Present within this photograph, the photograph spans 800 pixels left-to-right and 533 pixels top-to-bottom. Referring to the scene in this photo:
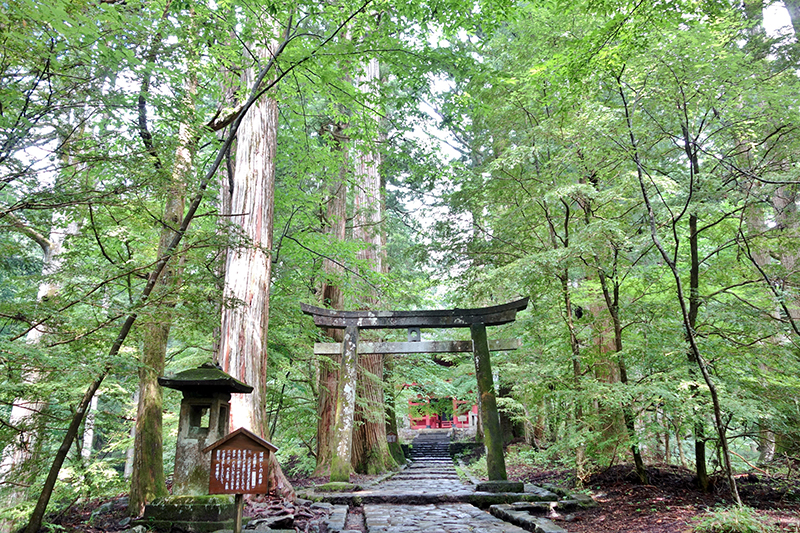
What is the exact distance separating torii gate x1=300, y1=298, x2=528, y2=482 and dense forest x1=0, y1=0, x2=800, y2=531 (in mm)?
520

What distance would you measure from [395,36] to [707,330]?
219 inches

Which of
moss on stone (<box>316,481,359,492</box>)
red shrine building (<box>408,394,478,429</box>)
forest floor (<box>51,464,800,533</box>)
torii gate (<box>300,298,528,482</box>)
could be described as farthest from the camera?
red shrine building (<box>408,394,478,429</box>)

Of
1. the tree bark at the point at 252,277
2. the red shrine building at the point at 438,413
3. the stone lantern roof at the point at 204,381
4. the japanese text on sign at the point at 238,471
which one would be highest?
the tree bark at the point at 252,277

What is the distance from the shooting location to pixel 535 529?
4344 mm

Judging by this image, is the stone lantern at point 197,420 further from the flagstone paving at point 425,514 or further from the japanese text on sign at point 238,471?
the flagstone paving at point 425,514

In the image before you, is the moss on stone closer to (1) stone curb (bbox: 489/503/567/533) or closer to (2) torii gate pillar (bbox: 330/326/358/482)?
(2) torii gate pillar (bbox: 330/326/358/482)

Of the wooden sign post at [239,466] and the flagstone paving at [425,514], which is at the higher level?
the wooden sign post at [239,466]

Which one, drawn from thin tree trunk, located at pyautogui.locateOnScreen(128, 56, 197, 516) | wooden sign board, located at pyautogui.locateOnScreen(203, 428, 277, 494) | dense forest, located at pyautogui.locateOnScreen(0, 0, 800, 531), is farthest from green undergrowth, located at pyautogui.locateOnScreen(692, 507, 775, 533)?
thin tree trunk, located at pyautogui.locateOnScreen(128, 56, 197, 516)

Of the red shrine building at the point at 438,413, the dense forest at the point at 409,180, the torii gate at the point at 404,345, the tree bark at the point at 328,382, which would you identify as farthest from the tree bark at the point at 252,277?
the red shrine building at the point at 438,413

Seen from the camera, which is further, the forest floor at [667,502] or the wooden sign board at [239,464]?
the forest floor at [667,502]

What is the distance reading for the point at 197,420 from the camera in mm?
4617

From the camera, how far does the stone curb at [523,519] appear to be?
4195 mm

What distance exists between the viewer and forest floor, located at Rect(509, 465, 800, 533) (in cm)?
430

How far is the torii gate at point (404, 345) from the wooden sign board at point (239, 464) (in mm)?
3622
